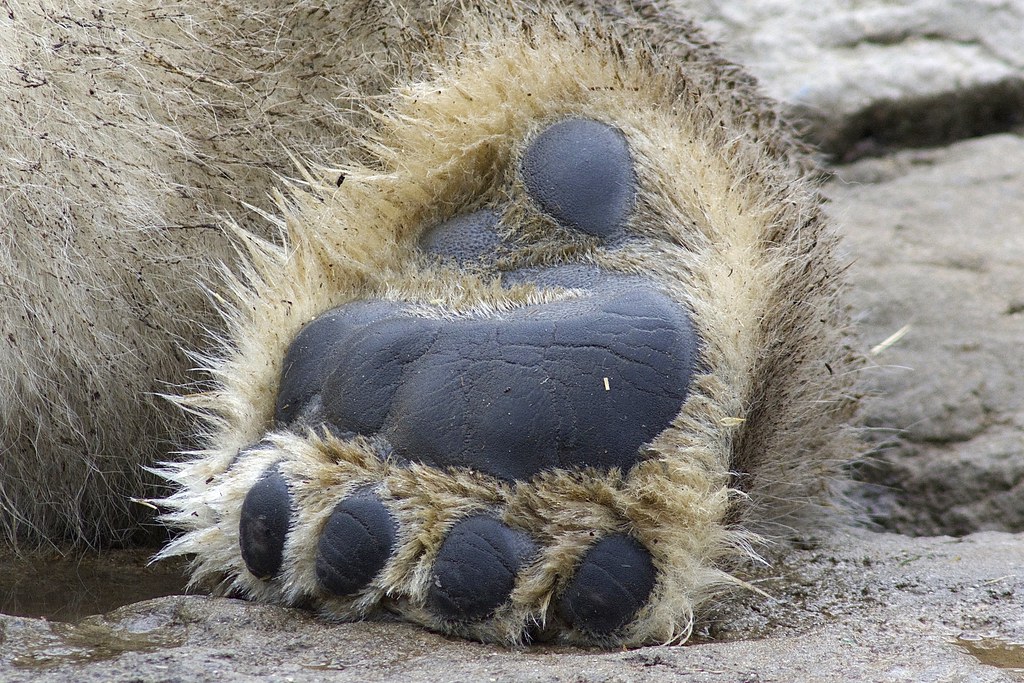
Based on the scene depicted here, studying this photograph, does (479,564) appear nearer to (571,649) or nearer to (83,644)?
(571,649)

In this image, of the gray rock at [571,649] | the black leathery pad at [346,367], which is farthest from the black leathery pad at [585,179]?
the gray rock at [571,649]

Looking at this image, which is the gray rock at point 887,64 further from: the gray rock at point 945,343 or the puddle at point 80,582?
the puddle at point 80,582

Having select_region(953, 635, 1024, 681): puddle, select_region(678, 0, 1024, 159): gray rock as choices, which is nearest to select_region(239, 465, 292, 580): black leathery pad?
select_region(953, 635, 1024, 681): puddle

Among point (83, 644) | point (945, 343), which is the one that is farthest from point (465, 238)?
point (945, 343)

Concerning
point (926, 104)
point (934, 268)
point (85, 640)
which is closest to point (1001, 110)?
point (926, 104)

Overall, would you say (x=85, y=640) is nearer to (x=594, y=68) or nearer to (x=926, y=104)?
(x=594, y=68)

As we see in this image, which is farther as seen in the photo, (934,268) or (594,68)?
(934,268)

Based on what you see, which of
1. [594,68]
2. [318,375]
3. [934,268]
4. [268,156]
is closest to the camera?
[318,375]
